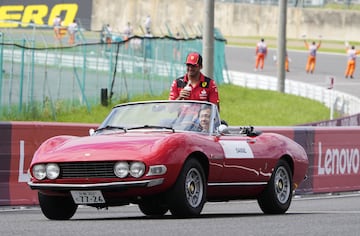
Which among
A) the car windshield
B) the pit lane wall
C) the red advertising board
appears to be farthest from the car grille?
the red advertising board

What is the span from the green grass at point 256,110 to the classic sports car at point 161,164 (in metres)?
16.9

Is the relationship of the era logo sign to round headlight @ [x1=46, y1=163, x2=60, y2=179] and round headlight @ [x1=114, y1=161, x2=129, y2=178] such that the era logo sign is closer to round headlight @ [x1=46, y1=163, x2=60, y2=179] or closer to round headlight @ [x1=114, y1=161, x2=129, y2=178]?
round headlight @ [x1=46, y1=163, x2=60, y2=179]

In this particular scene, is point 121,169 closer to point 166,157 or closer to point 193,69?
point 166,157

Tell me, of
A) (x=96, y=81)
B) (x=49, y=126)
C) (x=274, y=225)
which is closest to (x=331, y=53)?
(x=96, y=81)

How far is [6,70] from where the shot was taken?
1115 inches

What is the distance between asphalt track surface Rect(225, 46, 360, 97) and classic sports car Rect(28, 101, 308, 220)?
38794mm

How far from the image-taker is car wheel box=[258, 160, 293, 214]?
46.7 feet

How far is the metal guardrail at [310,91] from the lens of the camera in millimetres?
42812

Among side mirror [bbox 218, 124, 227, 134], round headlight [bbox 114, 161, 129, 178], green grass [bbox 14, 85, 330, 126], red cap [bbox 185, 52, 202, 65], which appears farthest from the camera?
green grass [bbox 14, 85, 330, 126]

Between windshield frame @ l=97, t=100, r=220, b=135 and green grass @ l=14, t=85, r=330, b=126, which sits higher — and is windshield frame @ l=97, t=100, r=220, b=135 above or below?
above

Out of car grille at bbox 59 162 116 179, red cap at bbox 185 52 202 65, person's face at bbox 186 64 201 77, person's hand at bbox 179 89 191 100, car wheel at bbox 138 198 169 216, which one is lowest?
car wheel at bbox 138 198 169 216

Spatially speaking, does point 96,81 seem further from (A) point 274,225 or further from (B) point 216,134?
(A) point 274,225

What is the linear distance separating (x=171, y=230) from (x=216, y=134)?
120 inches

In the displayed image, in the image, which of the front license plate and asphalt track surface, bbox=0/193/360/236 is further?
the front license plate
